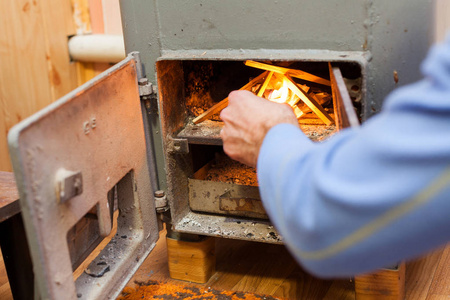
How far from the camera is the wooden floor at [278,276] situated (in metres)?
1.39

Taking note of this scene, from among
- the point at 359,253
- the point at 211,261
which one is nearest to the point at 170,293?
the point at 211,261

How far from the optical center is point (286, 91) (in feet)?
4.30

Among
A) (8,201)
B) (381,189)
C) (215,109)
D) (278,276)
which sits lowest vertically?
(278,276)

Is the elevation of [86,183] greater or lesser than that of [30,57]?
lesser

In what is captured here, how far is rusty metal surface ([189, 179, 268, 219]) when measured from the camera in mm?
1325

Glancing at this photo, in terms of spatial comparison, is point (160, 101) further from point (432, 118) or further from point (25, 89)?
point (25, 89)

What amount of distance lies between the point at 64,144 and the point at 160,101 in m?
0.38

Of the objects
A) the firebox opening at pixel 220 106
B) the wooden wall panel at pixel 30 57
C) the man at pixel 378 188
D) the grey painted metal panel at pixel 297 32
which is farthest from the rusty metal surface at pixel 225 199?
the wooden wall panel at pixel 30 57

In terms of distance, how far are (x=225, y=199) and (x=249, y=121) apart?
48 cm

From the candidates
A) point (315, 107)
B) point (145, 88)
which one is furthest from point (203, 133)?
point (315, 107)

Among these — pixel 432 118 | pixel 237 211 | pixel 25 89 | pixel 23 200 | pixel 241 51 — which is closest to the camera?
pixel 432 118

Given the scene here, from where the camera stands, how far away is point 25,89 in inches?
81.8

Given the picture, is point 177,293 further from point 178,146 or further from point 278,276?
point 178,146

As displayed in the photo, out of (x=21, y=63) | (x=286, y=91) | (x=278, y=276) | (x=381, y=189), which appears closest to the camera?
(x=381, y=189)
